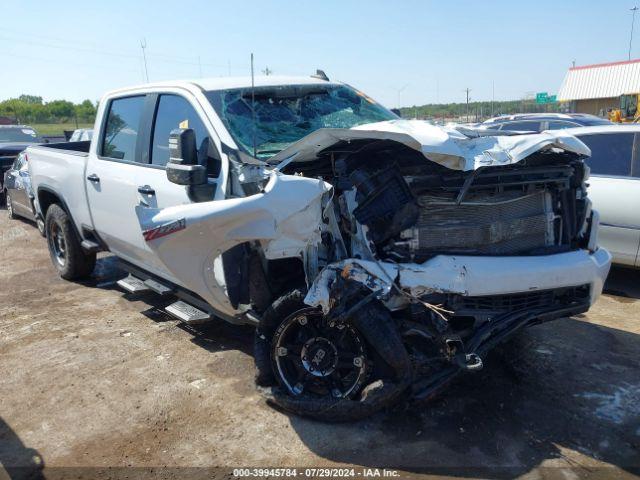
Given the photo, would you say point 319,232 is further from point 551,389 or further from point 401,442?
point 551,389

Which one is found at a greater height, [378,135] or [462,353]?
[378,135]

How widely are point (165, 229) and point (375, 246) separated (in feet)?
4.16

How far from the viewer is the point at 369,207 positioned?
133 inches

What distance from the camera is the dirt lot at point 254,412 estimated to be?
3.18 metres

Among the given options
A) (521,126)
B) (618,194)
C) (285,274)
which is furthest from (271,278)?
(521,126)

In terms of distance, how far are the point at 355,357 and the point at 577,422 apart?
1.39 metres

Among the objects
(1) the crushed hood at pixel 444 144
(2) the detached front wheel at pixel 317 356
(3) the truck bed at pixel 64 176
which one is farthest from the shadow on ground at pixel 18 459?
(3) the truck bed at pixel 64 176

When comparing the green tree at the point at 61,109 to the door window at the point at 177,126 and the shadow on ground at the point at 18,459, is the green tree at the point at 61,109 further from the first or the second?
the shadow on ground at the point at 18,459

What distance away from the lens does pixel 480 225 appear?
A: 140 inches

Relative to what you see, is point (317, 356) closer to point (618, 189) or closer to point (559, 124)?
point (618, 189)

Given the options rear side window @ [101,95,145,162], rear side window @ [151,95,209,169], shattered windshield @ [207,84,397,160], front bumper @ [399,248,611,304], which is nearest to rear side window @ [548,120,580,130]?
shattered windshield @ [207,84,397,160]

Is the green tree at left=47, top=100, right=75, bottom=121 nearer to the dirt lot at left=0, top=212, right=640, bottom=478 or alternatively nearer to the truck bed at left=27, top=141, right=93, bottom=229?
the truck bed at left=27, top=141, right=93, bottom=229

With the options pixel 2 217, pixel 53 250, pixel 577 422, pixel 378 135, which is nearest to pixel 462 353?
pixel 577 422

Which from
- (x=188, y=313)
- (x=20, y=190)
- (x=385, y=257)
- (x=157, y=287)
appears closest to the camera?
(x=385, y=257)
